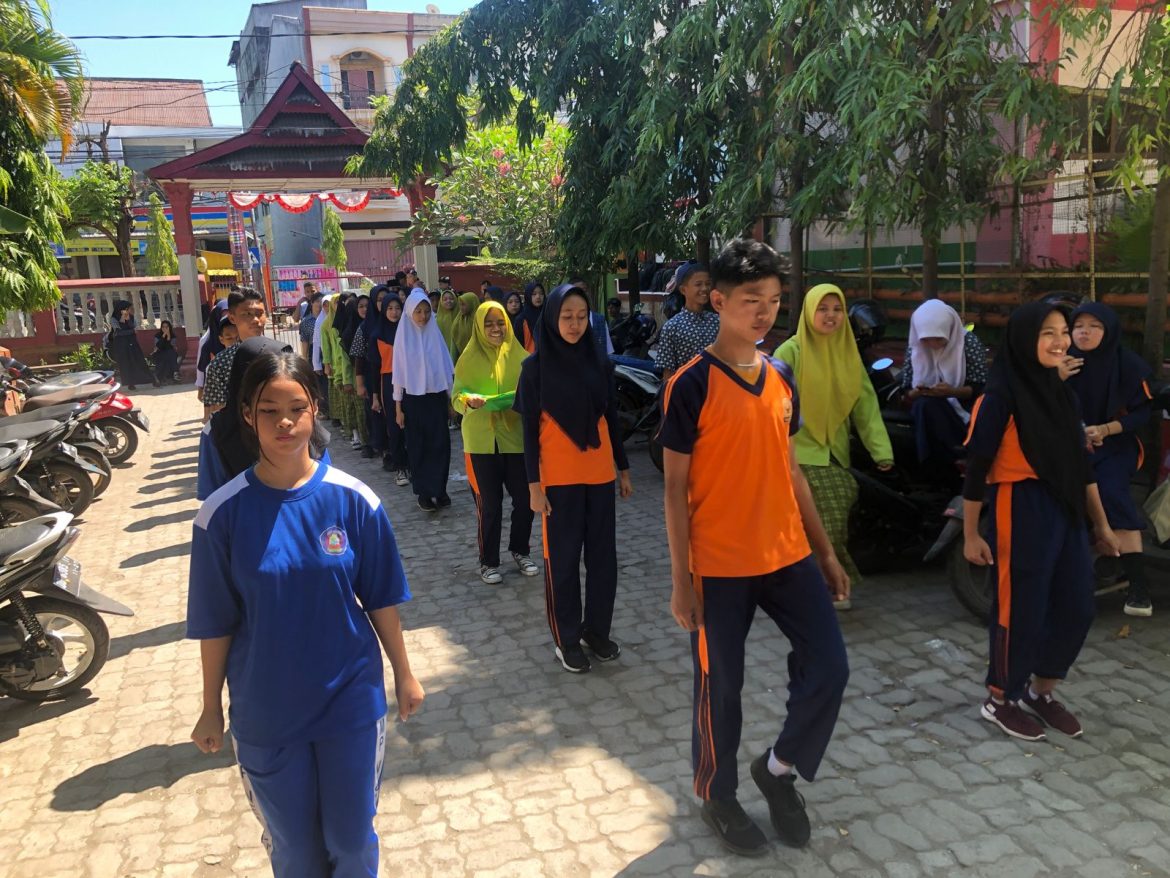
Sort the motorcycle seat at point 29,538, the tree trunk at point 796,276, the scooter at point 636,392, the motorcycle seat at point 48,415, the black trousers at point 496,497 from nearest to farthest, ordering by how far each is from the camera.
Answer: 1. the motorcycle seat at point 29,538
2. the black trousers at point 496,497
3. the motorcycle seat at point 48,415
4. the tree trunk at point 796,276
5. the scooter at point 636,392

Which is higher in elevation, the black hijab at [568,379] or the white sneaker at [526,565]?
the black hijab at [568,379]

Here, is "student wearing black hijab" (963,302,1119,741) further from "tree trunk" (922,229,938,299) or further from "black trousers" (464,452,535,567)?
"tree trunk" (922,229,938,299)

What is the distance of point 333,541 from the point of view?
210cm

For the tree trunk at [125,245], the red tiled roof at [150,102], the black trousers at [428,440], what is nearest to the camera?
the black trousers at [428,440]

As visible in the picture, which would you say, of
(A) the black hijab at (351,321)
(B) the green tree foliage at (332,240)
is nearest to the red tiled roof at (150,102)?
(B) the green tree foliage at (332,240)

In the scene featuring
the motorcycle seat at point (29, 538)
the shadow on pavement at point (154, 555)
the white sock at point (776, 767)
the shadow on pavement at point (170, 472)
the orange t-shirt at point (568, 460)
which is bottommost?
the shadow on pavement at point (154, 555)

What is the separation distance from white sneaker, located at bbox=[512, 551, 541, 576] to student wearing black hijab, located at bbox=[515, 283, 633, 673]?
1298 mm

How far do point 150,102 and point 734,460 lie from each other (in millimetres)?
44486

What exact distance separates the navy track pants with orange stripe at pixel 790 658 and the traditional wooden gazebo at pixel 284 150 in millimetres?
14720

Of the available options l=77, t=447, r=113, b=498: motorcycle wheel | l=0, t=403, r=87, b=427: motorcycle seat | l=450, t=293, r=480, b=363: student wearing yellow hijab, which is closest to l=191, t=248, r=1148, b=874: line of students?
l=0, t=403, r=87, b=427: motorcycle seat

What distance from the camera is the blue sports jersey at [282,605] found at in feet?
6.66

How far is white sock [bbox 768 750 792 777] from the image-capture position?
275 cm

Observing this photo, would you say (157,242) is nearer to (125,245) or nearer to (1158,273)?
(125,245)

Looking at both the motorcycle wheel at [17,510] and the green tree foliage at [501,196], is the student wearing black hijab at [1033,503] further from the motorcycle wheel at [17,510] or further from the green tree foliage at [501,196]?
the green tree foliage at [501,196]
